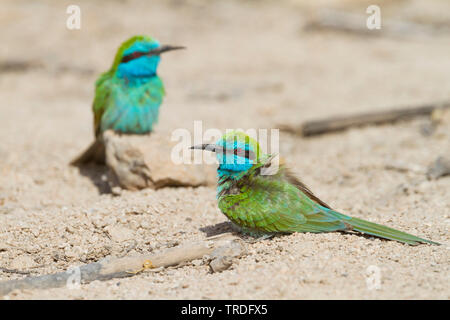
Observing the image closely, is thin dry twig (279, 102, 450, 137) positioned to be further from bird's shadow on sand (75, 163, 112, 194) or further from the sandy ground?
bird's shadow on sand (75, 163, 112, 194)

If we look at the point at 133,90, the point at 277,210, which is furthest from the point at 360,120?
the point at 277,210

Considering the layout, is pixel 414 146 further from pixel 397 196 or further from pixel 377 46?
pixel 377 46

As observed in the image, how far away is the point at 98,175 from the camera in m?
5.01

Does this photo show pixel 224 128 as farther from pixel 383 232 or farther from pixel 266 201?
pixel 383 232

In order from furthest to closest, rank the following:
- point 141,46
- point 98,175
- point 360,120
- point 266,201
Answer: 1. point 360,120
2. point 98,175
3. point 141,46
4. point 266,201

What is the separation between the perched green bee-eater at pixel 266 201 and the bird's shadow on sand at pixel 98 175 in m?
1.65

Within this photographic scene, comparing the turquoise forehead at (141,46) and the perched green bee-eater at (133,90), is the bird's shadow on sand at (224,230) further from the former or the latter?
the turquoise forehead at (141,46)

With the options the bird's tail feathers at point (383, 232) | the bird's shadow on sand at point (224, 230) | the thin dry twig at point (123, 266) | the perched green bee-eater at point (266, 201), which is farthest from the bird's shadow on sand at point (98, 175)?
the bird's tail feathers at point (383, 232)

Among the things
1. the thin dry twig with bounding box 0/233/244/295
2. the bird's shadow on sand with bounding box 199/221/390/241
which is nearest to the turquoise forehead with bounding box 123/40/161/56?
the bird's shadow on sand with bounding box 199/221/390/241

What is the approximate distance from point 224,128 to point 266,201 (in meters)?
3.17

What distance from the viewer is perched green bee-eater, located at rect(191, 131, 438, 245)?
3.10 meters

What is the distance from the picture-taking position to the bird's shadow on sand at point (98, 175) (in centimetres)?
470

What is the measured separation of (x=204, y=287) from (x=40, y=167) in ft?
9.57

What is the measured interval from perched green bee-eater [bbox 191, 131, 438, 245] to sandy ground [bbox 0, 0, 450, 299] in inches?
2.9
